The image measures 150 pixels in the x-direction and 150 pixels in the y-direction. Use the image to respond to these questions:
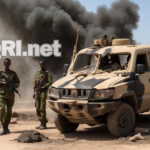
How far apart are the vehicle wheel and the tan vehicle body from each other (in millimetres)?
514

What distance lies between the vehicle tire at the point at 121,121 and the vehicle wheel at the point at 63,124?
4.01ft

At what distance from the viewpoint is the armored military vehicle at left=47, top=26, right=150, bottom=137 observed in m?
5.96

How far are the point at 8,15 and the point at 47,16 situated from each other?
353cm

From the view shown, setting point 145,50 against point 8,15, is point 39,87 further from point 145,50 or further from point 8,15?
point 8,15

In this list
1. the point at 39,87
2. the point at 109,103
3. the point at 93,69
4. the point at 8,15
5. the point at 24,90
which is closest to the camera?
the point at 109,103

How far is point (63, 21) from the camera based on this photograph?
80.4 ft

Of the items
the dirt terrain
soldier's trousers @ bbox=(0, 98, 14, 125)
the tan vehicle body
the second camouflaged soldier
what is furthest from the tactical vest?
the dirt terrain

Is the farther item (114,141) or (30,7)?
(30,7)

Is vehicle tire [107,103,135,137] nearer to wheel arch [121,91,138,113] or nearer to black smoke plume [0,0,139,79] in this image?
wheel arch [121,91,138,113]

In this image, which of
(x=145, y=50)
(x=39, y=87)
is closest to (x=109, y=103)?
(x=145, y=50)

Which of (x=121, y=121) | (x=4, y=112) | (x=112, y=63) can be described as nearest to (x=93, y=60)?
(x=112, y=63)

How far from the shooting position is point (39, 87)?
7.66m

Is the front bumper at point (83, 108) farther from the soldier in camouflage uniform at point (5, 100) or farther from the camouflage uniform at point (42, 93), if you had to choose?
the soldier in camouflage uniform at point (5, 100)

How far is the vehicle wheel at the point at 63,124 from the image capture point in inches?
272
